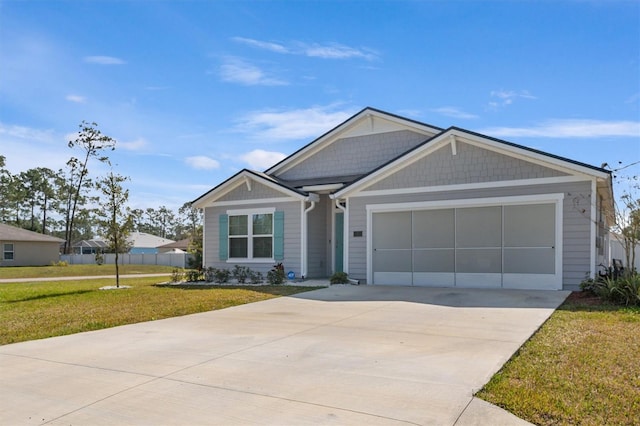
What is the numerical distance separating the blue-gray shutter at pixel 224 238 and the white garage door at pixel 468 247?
19.0 ft

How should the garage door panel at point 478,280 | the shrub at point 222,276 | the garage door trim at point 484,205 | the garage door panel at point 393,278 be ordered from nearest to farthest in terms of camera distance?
the garage door trim at point 484,205 < the garage door panel at point 478,280 < the garage door panel at point 393,278 < the shrub at point 222,276

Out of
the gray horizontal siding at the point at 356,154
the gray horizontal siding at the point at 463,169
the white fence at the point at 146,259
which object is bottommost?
the white fence at the point at 146,259

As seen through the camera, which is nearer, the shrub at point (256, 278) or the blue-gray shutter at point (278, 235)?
Answer: the shrub at point (256, 278)

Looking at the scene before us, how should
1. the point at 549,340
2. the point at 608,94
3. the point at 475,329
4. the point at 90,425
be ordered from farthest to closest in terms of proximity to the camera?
the point at 608,94 < the point at 475,329 < the point at 549,340 < the point at 90,425

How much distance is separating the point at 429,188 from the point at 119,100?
10466mm

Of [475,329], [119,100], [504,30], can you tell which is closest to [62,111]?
[119,100]

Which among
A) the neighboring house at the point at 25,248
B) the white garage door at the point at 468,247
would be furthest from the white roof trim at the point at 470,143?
the neighboring house at the point at 25,248

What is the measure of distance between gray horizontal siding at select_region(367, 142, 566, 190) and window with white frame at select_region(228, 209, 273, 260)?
4.62 m

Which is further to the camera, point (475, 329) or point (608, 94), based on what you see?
point (608, 94)

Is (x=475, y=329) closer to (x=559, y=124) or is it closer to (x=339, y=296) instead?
(x=339, y=296)

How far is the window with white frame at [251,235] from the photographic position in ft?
54.0

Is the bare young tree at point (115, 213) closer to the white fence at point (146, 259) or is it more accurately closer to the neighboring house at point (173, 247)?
the white fence at point (146, 259)

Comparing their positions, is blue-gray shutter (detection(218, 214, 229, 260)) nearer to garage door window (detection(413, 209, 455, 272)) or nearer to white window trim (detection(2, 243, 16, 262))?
garage door window (detection(413, 209, 455, 272))

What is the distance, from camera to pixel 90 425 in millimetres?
3795
